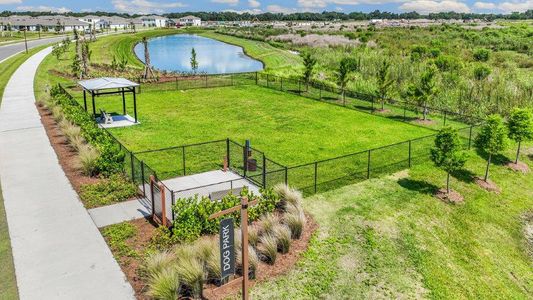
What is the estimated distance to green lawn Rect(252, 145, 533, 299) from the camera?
1109cm

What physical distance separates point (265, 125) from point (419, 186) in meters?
11.3

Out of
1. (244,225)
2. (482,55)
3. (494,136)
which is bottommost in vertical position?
(494,136)

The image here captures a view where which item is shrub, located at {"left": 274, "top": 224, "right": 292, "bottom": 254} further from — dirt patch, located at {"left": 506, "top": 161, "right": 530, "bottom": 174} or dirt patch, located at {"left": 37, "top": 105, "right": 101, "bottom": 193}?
dirt patch, located at {"left": 506, "top": 161, "right": 530, "bottom": 174}

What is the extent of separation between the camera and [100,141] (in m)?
18.6

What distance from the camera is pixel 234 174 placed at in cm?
1744

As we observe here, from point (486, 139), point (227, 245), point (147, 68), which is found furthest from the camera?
point (147, 68)

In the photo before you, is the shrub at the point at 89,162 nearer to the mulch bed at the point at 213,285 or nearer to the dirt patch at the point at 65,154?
the dirt patch at the point at 65,154

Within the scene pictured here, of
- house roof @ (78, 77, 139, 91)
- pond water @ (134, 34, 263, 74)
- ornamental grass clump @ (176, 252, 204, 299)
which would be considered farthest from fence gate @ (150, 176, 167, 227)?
pond water @ (134, 34, 263, 74)

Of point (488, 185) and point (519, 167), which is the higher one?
point (519, 167)

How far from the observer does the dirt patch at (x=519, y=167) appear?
67.4 ft

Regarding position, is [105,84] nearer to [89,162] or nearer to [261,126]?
[261,126]

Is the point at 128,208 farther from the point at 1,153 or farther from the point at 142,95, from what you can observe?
the point at 142,95

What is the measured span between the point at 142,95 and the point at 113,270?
90.0 feet

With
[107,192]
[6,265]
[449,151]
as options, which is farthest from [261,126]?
[6,265]
